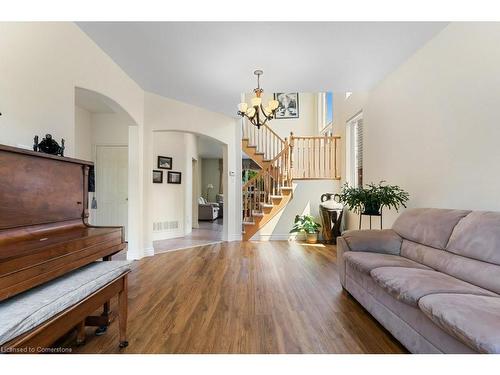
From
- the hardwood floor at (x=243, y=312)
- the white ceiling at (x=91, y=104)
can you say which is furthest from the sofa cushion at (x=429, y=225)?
the white ceiling at (x=91, y=104)

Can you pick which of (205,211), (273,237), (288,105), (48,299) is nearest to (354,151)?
(273,237)

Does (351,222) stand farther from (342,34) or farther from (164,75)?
(164,75)

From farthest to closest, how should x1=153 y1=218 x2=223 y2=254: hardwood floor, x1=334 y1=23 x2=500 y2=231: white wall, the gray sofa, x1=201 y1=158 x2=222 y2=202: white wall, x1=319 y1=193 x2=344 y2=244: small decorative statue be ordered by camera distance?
x1=201 y1=158 x2=222 y2=202: white wall → x1=319 y1=193 x2=344 y2=244: small decorative statue → x1=153 y1=218 x2=223 y2=254: hardwood floor → x1=334 y1=23 x2=500 y2=231: white wall → the gray sofa

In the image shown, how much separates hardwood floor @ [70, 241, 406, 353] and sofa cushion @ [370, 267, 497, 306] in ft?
1.47

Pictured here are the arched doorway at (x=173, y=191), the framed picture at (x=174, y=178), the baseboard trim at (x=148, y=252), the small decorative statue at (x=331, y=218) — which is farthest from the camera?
the framed picture at (x=174, y=178)

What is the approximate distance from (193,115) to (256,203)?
253cm

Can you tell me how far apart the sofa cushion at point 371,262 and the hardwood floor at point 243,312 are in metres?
0.45

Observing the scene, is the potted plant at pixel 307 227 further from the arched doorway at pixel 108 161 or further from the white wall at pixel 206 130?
the arched doorway at pixel 108 161

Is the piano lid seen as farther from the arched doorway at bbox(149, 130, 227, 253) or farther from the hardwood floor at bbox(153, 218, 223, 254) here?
the arched doorway at bbox(149, 130, 227, 253)

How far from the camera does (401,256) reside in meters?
2.46

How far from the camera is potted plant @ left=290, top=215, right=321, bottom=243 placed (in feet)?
17.8

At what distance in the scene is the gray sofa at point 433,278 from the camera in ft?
4.01

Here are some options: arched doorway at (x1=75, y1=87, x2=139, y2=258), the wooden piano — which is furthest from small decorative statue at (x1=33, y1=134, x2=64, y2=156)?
arched doorway at (x1=75, y1=87, x2=139, y2=258)
